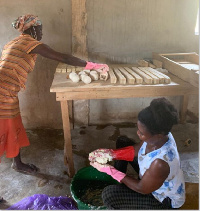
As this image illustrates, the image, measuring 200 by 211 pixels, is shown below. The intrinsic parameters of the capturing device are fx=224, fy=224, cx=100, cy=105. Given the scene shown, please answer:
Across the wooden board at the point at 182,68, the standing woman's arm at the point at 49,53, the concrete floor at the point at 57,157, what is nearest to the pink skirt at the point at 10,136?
the concrete floor at the point at 57,157

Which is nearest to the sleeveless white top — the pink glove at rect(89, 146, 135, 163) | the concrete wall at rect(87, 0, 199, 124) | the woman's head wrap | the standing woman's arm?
the pink glove at rect(89, 146, 135, 163)

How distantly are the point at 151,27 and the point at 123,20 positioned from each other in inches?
16.1

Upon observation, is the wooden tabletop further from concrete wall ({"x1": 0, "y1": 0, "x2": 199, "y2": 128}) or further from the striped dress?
concrete wall ({"x1": 0, "y1": 0, "x2": 199, "y2": 128})

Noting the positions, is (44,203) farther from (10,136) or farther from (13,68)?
(13,68)

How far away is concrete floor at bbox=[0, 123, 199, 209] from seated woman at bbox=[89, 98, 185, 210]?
84 cm

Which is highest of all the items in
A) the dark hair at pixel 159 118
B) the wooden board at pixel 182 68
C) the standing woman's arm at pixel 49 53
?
the standing woman's arm at pixel 49 53

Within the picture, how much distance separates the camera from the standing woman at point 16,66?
2.11m

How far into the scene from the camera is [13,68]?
83.4 inches

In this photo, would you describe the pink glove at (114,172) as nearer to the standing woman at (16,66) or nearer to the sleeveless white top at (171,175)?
the sleeveless white top at (171,175)

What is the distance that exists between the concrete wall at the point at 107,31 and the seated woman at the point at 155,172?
1778 millimetres

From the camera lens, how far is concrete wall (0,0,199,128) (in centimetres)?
293

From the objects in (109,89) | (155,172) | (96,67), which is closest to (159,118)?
(155,172)

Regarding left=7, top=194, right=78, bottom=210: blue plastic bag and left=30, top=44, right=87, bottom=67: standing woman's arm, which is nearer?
left=7, top=194, right=78, bottom=210: blue plastic bag

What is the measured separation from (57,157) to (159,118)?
1.74 metres
